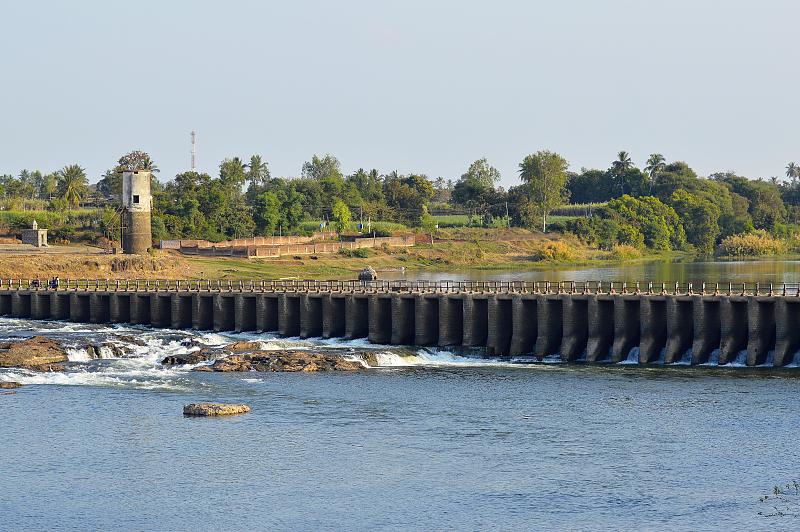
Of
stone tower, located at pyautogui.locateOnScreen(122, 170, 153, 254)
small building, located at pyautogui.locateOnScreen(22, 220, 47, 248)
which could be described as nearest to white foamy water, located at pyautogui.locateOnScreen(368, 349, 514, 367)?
stone tower, located at pyautogui.locateOnScreen(122, 170, 153, 254)

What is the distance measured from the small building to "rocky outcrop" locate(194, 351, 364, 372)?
320ft

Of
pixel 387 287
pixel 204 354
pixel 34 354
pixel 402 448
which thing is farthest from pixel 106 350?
pixel 402 448

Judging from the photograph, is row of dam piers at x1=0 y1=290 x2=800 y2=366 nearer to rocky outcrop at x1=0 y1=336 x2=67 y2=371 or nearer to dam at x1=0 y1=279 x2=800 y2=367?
dam at x1=0 y1=279 x2=800 y2=367

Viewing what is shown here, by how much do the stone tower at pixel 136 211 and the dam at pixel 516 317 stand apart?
36281 mm

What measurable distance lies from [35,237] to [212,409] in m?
118

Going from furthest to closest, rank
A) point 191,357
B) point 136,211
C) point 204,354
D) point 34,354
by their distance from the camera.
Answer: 1. point 136,211
2. point 204,354
3. point 191,357
4. point 34,354

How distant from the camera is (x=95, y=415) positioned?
256ft

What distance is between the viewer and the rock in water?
254 ft

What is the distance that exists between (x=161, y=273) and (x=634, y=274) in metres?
75.1

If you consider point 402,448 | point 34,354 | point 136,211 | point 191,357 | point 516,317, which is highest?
point 136,211

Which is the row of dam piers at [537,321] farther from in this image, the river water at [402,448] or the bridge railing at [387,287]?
the river water at [402,448]

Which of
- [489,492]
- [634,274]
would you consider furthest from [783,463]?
[634,274]

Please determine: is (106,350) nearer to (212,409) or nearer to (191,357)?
(191,357)

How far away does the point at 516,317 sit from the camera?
3986 inches
